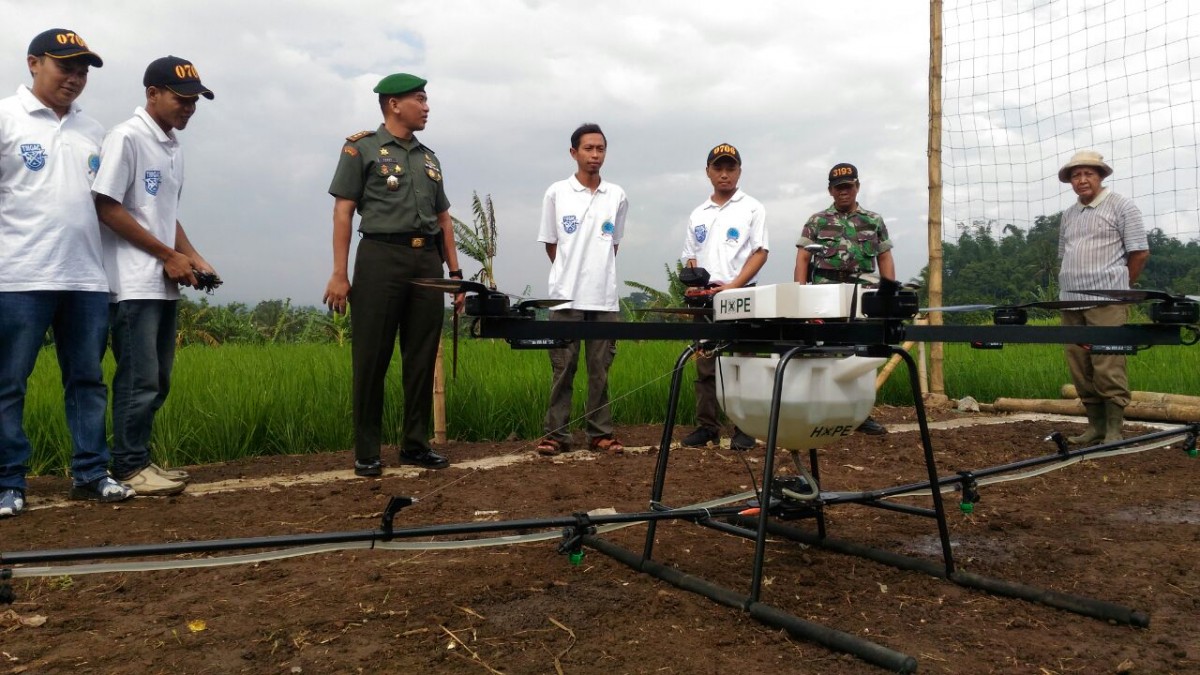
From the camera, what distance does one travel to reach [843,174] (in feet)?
18.1

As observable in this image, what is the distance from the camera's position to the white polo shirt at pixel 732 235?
17.3 ft

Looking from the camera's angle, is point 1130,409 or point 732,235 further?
point 1130,409

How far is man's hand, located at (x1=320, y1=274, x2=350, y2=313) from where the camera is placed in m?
4.36

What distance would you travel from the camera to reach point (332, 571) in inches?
110

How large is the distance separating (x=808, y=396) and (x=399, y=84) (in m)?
2.93

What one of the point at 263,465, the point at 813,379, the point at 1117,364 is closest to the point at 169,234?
the point at 263,465

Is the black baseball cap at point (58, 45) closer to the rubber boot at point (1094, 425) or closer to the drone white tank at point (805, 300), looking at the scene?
the drone white tank at point (805, 300)

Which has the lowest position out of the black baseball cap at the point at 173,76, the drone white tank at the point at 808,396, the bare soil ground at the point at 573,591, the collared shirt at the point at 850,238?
the bare soil ground at the point at 573,591

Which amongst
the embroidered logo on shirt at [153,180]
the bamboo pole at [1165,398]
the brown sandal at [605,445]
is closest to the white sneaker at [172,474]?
the embroidered logo on shirt at [153,180]

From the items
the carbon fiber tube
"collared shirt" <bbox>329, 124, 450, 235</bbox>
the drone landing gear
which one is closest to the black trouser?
"collared shirt" <bbox>329, 124, 450, 235</bbox>

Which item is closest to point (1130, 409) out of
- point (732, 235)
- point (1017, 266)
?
point (732, 235)

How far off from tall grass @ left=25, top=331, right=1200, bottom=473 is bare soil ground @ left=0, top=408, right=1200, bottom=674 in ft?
2.70

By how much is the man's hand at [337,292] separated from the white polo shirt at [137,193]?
668 mm

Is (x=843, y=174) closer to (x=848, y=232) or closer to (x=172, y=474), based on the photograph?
(x=848, y=232)
